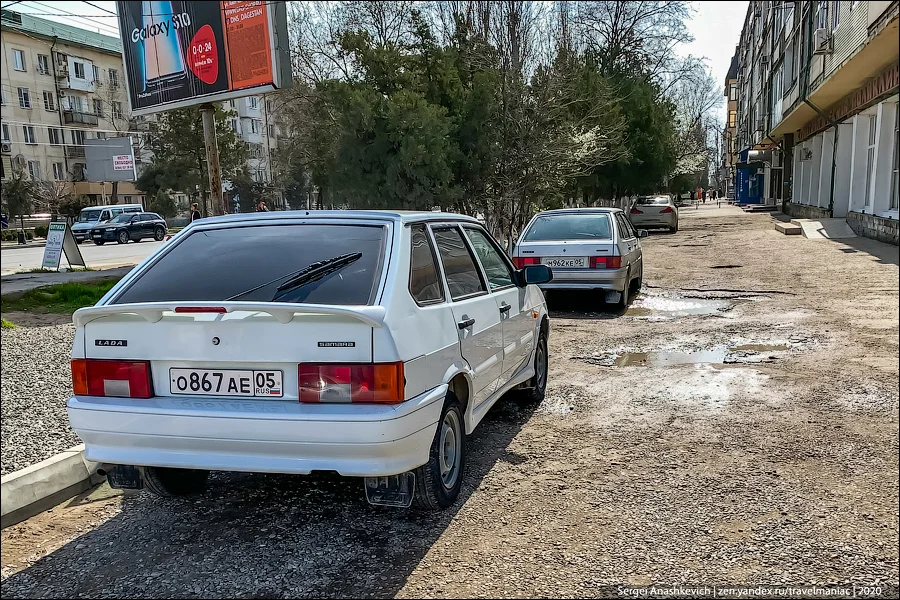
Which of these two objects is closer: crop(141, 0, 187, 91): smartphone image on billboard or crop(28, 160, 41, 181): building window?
crop(141, 0, 187, 91): smartphone image on billboard

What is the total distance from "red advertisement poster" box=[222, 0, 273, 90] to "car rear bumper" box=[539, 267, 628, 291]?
794 cm

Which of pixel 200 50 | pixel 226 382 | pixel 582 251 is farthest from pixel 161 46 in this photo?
pixel 226 382

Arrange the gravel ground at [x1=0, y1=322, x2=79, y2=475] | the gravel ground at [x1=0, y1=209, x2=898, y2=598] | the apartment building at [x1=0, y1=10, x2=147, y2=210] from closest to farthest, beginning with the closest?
the gravel ground at [x1=0, y1=209, x2=898, y2=598] → the gravel ground at [x1=0, y1=322, x2=79, y2=475] → the apartment building at [x1=0, y1=10, x2=147, y2=210]

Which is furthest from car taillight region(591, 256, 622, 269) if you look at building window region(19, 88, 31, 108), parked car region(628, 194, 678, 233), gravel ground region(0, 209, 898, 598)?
building window region(19, 88, 31, 108)

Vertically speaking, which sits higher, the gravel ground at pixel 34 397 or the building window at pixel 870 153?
the building window at pixel 870 153

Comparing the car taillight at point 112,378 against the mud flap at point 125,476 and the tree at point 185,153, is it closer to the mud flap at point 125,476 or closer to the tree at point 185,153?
the mud flap at point 125,476

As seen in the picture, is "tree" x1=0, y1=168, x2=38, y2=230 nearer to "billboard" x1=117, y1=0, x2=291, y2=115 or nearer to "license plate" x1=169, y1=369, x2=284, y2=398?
"billboard" x1=117, y1=0, x2=291, y2=115

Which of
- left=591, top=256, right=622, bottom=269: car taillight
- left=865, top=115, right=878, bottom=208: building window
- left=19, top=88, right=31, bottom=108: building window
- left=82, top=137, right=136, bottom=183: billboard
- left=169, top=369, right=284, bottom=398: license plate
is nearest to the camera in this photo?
left=169, top=369, right=284, bottom=398: license plate

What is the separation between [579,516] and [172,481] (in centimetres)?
218

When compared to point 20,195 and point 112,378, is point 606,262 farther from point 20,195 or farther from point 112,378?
point 20,195

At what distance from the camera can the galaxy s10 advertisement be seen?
14094 millimetres

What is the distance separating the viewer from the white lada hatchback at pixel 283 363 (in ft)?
9.73

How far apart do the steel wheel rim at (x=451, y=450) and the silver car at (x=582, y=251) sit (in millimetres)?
6272

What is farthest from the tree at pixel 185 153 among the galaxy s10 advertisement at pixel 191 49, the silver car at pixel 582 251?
the silver car at pixel 582 251
